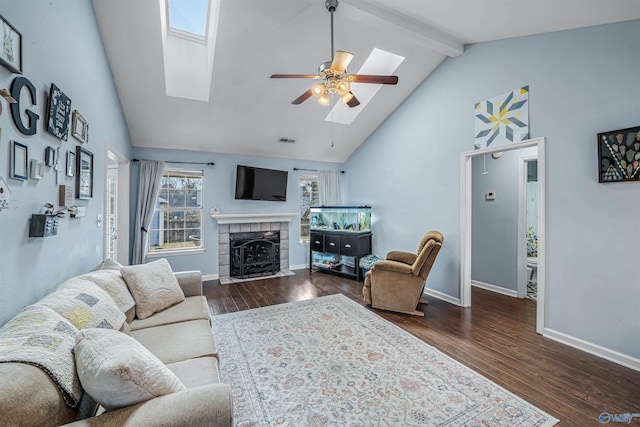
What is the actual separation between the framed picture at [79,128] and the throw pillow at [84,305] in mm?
1078

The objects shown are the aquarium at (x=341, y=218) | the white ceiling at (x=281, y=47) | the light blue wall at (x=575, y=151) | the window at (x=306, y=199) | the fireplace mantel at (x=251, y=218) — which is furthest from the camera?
the window at (x=306, y=199)

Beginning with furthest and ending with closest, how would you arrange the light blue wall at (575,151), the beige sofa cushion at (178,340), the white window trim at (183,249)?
the white window trim at (183,249)
the light blue wall at (575,151)
the beige sofa cushion at (178,340)

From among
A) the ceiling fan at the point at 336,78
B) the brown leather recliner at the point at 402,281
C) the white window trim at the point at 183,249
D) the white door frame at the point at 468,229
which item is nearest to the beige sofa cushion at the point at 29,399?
the ceiling fan at the point at 336,78

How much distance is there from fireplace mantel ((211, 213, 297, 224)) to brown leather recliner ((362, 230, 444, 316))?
2439 mm

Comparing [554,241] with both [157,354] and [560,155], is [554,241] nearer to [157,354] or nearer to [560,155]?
[560,155]

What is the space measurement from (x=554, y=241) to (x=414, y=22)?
8.53 ft

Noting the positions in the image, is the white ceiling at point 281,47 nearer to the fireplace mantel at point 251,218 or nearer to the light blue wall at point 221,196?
the light blue wall at point 221,196

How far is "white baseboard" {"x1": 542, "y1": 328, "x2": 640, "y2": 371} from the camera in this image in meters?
2.18

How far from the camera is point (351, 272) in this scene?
198 inches

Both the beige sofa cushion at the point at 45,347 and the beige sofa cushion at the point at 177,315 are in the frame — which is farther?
the beige sofa cushion at the point at 177,315

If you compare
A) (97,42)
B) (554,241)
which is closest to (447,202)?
(554,241)

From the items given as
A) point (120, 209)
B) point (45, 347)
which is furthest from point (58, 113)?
point (120, 209)

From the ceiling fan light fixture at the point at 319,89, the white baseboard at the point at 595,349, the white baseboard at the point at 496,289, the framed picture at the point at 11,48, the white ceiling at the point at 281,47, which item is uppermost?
the white ceiling at the point at 281,47

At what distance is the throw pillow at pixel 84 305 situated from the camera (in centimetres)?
137
